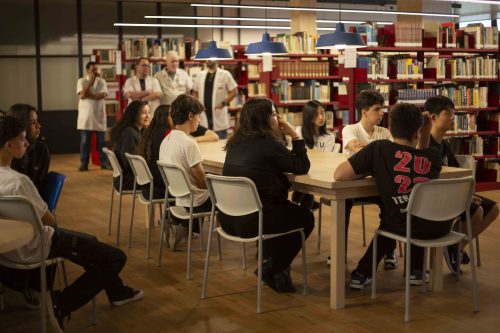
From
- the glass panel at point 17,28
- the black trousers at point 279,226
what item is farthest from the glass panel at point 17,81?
the black trousers at point 279,226

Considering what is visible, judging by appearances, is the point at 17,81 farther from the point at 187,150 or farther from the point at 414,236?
the point at 414,236

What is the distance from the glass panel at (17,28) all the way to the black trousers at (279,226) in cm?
1086

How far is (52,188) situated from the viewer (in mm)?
4754

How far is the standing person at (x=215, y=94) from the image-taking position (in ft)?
33.0

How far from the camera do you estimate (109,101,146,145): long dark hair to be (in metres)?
6.36

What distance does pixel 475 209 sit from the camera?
5020mm

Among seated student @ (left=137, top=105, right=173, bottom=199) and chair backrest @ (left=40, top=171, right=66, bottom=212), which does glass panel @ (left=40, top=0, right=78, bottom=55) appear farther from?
chair backrest @ (left=40, top=171, right=66, bottom=212)

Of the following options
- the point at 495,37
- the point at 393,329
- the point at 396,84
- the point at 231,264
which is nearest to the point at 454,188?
the point at 393,329

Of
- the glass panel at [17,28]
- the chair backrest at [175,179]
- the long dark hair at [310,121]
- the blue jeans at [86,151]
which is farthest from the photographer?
the glass panel at [17,28]

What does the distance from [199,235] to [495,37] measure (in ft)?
16.8

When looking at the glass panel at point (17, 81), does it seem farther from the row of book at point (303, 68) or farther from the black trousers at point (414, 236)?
the black trousers at point (414, 236)

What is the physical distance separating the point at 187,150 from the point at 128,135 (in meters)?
1.23

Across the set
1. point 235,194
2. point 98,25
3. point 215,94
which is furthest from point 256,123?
point 98,25

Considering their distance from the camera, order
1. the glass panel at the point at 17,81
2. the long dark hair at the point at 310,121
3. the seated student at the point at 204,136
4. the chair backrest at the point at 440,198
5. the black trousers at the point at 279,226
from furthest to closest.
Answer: the glass panel at the point at 17,81, the seated student at the point at 204,136, the long dark hair at the point at 310,121, the black trousers at the point at 279,226, the chair backrest at the point at 440,198
